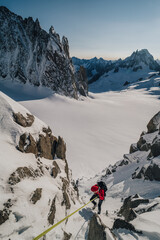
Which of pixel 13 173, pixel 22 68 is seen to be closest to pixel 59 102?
pixel 22 68

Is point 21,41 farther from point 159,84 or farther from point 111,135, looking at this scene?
point 159,84

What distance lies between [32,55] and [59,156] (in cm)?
4649

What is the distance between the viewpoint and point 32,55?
46969mm

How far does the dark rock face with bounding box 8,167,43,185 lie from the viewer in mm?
5276

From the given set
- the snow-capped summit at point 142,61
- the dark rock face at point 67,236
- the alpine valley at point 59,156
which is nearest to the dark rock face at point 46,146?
the alpine valley at point 59,156

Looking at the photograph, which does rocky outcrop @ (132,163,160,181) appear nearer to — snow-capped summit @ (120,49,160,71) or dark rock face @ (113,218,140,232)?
dark rock face @ (113,218,140,232)

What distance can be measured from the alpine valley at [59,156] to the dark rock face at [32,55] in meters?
0.29

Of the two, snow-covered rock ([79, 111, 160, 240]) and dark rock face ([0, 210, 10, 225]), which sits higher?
dark rock face ([0, 210, 10, 225])

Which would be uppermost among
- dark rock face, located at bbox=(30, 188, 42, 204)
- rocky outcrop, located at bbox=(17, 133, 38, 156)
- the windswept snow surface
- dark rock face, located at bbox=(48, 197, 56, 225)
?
rocky outcrop, located at bbox=(17, 133, 38, 156)

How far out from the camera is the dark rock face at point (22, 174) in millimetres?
5276

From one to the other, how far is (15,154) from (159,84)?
444 ft

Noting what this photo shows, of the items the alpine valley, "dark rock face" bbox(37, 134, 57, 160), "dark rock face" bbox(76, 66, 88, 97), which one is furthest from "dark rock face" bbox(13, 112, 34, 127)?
"dark rock face" bbox(76, 66, 88, 97)

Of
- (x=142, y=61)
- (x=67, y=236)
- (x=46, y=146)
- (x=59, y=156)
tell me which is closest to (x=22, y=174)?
(x=67, y=236)

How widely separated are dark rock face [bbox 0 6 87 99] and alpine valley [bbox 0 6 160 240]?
0.29 metres
